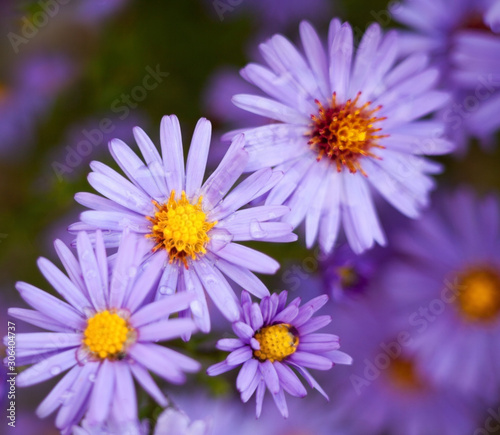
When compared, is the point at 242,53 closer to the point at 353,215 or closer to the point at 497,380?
the point at 353,215

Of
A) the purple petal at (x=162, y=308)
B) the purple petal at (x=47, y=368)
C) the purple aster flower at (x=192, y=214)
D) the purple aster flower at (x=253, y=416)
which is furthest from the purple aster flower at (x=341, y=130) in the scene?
the purple aster flower at (x=253, y=416)

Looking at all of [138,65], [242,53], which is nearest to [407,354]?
[242,53]

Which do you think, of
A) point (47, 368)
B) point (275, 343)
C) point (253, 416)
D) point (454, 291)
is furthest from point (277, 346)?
point (454, 291)

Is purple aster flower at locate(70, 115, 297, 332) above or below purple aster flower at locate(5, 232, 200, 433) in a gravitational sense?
above

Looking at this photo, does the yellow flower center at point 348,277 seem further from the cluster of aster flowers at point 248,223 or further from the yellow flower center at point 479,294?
the yellow flower center at point 479,294

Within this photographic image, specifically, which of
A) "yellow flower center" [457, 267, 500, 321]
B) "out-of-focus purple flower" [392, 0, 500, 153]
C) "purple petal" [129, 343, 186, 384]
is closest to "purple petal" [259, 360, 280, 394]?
"purple petal" [129, 343, 186, 384]

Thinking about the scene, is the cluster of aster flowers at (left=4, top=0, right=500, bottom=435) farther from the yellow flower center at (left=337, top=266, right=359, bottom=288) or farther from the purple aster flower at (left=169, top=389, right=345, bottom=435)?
the purple aster flower at (left=169, top=389, right=345, bottom=435)

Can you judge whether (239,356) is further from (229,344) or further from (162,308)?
(162,308)
